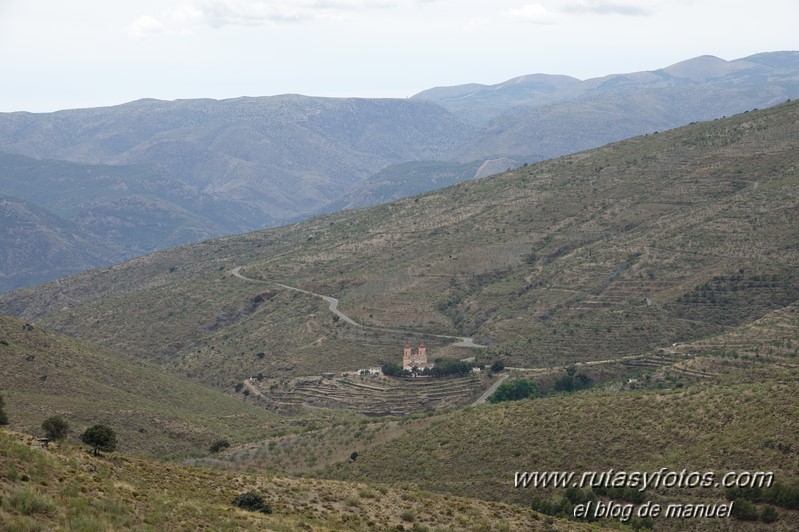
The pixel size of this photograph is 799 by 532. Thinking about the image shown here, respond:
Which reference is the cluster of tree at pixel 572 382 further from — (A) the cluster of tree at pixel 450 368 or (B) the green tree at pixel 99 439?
(B) the green tree at pixel 99 439

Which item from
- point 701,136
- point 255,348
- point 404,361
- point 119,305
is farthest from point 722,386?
point 119,305

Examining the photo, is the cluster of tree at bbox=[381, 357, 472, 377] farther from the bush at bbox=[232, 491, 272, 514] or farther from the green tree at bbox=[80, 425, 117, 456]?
the bush at bbox=[232, 491, 272, 514]

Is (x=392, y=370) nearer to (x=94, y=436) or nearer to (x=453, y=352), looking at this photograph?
(x=453, y=352)

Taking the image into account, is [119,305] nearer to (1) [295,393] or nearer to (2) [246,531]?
(1) [295,393]

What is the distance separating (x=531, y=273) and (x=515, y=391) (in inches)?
1420

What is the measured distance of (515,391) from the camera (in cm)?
8731

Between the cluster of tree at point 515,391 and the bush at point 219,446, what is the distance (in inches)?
1051

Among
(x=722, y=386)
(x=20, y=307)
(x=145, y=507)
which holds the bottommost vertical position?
(x=20, y=307)

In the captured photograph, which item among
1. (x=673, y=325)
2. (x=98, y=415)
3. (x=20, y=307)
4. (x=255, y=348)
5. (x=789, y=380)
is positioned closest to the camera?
(x=789, y=380)

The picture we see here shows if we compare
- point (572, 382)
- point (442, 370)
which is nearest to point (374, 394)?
point (442, 370)

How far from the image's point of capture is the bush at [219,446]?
65.8 meters

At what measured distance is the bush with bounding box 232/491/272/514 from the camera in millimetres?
37094

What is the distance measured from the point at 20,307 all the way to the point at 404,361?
108358 mm

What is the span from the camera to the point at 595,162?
154 metres
